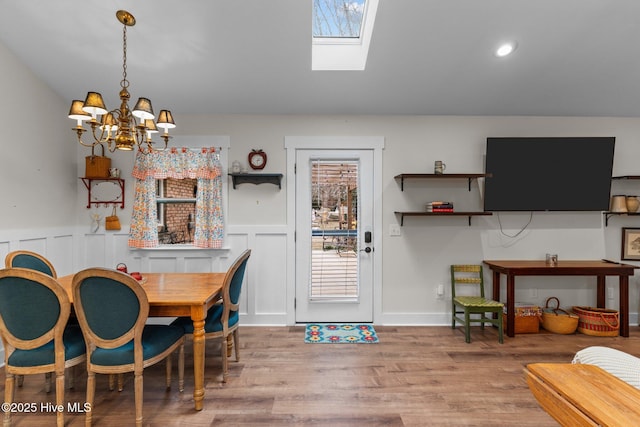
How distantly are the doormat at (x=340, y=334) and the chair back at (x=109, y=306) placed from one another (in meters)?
1.72

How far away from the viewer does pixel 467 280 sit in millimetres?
3482

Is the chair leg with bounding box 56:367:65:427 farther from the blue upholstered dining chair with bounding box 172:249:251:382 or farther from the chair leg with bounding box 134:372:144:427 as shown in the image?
the blue upholstered dining chair with bounding box 172:249:251:382

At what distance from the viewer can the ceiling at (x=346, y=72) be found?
239 cm

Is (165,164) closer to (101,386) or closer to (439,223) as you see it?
(101,386)

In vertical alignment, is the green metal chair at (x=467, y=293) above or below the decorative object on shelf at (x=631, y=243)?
below

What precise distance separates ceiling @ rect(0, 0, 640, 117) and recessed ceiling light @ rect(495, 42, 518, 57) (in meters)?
0.06

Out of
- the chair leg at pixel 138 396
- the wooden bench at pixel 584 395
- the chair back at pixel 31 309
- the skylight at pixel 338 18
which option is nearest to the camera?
the wooden bench at pixel 584 395

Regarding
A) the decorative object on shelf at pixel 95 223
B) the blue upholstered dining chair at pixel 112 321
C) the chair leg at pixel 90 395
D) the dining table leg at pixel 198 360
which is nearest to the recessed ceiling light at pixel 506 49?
the dining table leg at pixel 198 360

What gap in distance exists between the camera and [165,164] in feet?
11.4

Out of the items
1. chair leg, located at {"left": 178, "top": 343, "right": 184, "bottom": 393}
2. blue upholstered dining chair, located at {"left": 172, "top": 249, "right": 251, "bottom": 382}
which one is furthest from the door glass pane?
chair leg, located at {"left": 178, "top": 343, "right": 184, "bottom": 393}

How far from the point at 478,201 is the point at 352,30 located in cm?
224

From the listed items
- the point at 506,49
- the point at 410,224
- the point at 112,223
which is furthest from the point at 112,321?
the point at 506,49

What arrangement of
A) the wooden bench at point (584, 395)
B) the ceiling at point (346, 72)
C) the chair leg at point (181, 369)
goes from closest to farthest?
1. the wooden bench at point (584, 395)
2. the chair leg at point (181, 369)
3. the ceiling at point (346, 72)

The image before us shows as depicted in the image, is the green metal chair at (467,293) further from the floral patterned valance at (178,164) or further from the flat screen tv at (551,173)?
the floral patterned valance at (178,164)
